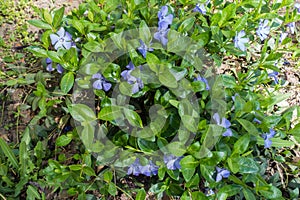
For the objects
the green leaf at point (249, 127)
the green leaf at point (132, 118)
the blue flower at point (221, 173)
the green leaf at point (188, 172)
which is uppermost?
the green leaf at point (132, 118)

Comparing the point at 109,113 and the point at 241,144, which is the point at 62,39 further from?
the point at 241,144

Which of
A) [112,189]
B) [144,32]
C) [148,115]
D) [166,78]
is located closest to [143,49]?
[144,32]

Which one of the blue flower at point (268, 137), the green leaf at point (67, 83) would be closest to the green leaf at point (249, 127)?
the blue flower at point (268, 137)

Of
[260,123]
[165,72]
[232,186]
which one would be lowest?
[232,186]

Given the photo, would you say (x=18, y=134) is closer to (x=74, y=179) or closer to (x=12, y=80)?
(x=12, y=80)

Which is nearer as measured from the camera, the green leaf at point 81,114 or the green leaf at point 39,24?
the green leaf at point 81,114

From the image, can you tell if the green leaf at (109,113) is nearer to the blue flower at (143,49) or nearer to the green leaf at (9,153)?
the blue flower at (143,49)

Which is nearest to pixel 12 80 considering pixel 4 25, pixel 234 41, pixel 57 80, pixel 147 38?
pixel 57 80

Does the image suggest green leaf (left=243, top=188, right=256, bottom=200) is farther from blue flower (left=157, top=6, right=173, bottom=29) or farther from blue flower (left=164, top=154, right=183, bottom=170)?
blue flower (left=157, top=6, right=173, bottom=29)
